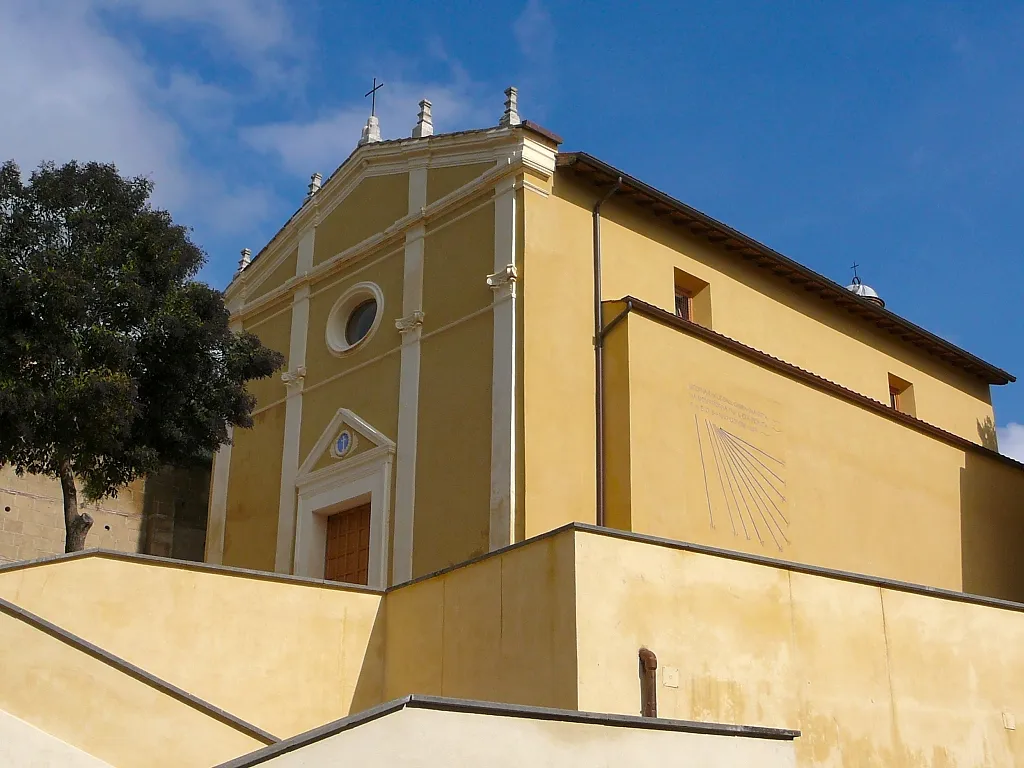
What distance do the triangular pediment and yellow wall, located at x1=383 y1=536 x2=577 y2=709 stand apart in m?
4.46

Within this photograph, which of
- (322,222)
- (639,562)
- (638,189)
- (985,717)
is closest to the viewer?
(639,562)

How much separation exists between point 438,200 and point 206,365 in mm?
4363

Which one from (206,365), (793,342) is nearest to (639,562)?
(206,365)

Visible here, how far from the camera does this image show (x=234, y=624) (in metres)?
12.2

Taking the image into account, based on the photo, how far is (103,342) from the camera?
45.4 feet

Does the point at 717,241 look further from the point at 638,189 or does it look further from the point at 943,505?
the point at 943,505

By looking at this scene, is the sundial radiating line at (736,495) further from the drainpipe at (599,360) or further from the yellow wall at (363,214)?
the yellow wall at (363,214)

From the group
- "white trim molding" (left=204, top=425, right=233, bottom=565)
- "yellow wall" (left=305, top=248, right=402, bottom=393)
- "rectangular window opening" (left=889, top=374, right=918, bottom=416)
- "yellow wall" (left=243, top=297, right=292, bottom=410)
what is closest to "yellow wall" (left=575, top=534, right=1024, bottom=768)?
"yellow wall" (left=305, top=248, right=402, bottom=393)

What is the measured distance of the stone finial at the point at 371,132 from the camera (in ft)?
64.4

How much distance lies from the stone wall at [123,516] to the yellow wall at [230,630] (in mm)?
7039

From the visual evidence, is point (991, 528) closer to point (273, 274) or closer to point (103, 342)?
point (273, 274)

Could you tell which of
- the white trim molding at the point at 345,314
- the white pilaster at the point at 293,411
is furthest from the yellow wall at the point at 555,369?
the white pilaster at the point at 293,411

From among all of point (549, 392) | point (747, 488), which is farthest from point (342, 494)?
point (747, 488)

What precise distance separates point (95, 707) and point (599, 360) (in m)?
8.62
